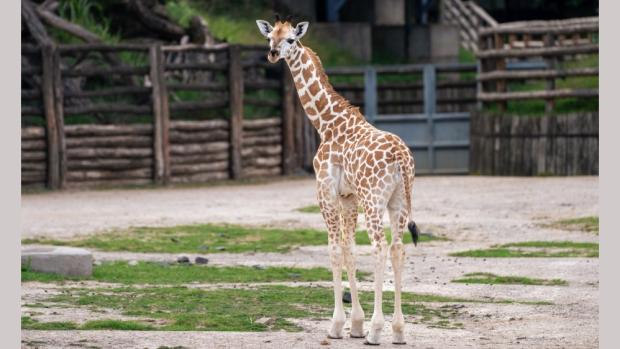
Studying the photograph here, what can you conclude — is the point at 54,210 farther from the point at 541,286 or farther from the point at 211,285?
the point at 541,286

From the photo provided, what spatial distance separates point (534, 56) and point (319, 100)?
50.7ft

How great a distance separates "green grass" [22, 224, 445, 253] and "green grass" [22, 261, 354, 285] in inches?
62.2

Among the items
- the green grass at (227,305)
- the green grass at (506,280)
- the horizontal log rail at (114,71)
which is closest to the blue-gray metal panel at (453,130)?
the horizontal log rail at (114,71)

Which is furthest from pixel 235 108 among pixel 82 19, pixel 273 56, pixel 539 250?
pixel 273 56

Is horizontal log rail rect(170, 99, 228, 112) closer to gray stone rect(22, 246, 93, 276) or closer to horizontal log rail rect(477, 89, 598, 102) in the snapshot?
horizontal log rail rect(477, 89, 598, 102)

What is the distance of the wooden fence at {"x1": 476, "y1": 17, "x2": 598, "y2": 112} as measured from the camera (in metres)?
25.6

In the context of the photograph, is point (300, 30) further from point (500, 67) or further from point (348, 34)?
point (348, 34)

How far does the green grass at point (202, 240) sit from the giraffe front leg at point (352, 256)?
5822 millimetres

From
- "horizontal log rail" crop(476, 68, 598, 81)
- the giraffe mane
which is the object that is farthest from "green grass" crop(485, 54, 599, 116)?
the giraffe mane

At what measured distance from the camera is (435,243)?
693 inches

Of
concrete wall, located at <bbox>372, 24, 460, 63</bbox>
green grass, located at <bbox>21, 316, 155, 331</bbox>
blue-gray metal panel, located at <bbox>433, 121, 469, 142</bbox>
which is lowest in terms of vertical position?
green grass, located at <bbox>21, 316, 155, 331</bbox>

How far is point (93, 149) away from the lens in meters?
24.5

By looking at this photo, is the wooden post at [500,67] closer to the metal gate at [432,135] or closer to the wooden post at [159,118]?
the metal gate at [432,135]

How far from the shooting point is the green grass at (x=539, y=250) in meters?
16.2
